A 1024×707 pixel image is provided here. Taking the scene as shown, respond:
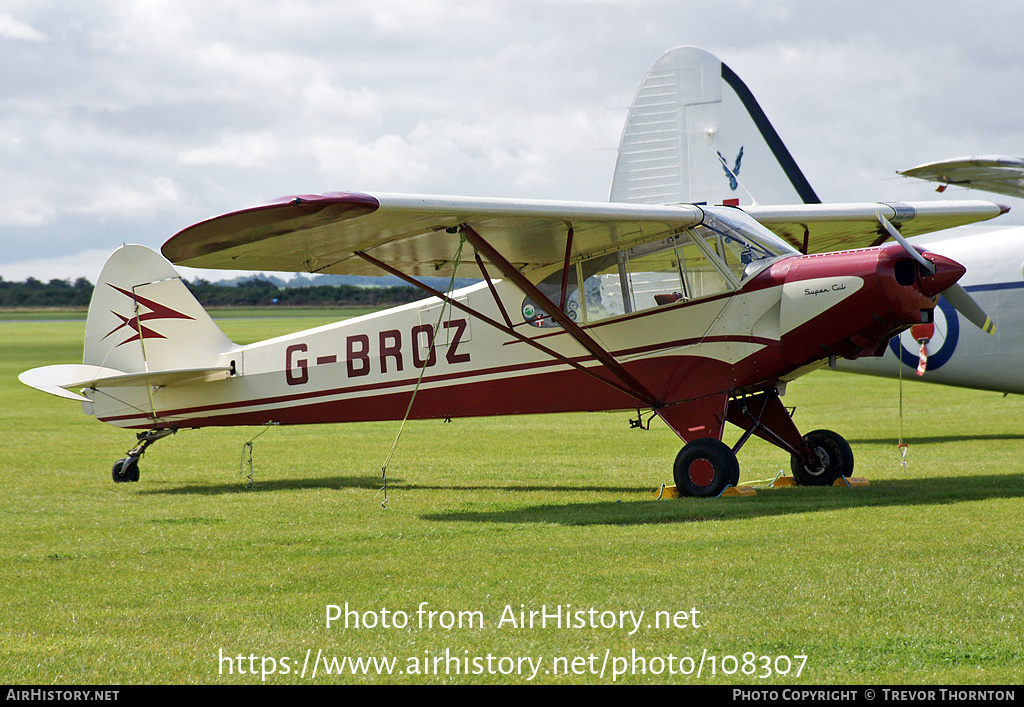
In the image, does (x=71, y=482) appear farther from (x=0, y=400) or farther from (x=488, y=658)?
(x=0, y=400)

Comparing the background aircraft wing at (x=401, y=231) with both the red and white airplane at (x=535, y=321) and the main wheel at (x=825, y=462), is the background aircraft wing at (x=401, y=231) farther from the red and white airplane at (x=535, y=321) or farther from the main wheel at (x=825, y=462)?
the main wheel at (x=825, y=462)

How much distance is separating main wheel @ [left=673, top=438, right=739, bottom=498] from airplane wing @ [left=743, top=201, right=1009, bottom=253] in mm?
3186

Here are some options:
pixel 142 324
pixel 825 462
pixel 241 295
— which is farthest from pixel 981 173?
pixel 241 295

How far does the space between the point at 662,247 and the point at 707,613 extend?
522 centimetres

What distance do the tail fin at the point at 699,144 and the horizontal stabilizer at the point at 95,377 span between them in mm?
11176

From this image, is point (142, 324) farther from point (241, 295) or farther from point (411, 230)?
point (241, 295)

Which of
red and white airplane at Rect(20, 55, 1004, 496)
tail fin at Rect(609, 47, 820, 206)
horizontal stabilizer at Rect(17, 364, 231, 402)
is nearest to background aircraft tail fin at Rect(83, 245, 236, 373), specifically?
red and white airplane at Rect(20, 55, 1004, 496)

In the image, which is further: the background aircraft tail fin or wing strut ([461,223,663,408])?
the background aircraft tail fin

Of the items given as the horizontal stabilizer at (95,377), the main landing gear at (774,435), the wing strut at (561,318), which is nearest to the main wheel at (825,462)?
the main landing gear at (774,435)

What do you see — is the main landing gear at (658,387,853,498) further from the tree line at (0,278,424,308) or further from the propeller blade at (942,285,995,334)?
the tree line at (0,278,424,308)

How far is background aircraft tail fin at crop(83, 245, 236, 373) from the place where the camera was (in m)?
12.2

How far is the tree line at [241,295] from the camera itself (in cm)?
11556

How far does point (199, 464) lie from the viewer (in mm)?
13758

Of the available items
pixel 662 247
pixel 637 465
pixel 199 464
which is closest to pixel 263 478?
pixel 199 464
